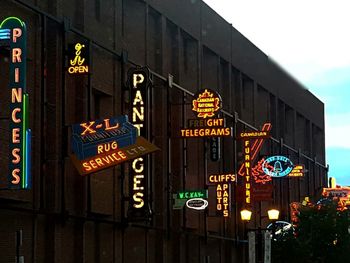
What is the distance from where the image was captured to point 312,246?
46906 mm

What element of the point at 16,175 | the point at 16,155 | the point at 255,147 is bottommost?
the point at 16,175

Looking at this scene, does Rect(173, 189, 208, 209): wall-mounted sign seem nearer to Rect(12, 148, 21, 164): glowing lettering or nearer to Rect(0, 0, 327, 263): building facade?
Rect(0, 0, 327, 263): building facade

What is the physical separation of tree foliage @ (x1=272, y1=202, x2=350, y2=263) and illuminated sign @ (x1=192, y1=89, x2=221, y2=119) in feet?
33.1

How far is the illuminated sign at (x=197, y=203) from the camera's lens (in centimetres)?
3541

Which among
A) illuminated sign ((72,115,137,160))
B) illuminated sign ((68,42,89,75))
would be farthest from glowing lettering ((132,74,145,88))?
illuminated sign ((72,115,137,160))

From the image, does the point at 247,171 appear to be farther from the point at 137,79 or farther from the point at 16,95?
the point at 16,95

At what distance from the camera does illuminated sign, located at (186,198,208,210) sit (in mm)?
35406

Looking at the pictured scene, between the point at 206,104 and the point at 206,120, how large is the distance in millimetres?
1151

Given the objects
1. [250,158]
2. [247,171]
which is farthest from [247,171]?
[250,158]

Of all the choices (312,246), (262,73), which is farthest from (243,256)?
(262,73)

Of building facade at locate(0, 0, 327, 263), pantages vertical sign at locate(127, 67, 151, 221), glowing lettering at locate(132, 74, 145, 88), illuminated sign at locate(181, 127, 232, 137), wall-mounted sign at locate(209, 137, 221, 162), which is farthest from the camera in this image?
wall-mounted sign at locate(209, 137, 221, 162)

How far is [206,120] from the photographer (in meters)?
37.8

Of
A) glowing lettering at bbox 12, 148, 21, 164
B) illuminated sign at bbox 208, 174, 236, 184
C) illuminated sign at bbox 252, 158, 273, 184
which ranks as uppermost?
illuminated sign at bbox 252, 158, 273, 184

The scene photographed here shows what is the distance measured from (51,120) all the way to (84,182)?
2966 millimetres
